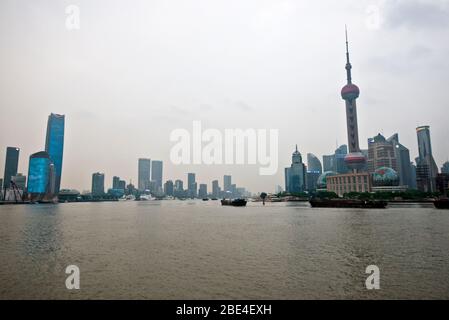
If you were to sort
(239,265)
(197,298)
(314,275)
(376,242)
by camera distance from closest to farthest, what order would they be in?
(197,298)
(314,275)
(239,265)
(376,242)
